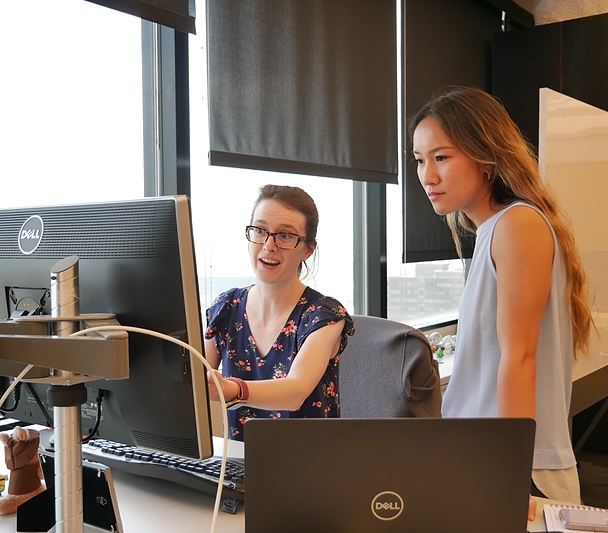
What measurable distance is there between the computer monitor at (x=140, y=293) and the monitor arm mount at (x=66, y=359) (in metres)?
0.06

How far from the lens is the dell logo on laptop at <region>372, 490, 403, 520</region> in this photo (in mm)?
863

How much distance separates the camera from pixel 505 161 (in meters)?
1.55

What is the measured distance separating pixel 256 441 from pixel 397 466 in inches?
7.0

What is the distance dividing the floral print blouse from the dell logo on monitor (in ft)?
2.44

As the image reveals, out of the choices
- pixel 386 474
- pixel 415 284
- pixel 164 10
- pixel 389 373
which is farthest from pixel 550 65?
pixel 386 474

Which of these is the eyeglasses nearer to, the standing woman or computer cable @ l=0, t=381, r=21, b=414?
the standing woman

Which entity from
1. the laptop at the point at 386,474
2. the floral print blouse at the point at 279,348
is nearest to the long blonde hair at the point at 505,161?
the floral print blouse at the point at 279,348

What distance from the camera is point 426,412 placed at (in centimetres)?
180

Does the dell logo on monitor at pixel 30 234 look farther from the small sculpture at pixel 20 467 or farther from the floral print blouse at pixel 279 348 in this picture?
the floral print blouse at pixel 279 348

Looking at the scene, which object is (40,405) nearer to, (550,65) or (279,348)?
(279,348)

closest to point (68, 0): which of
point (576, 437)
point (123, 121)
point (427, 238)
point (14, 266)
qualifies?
point (123, 121)

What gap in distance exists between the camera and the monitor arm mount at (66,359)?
2.61 ft

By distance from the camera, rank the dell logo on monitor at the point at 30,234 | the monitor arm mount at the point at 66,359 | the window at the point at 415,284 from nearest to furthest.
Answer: the monitor arm mount at the point at 66,359 → the dell logo on monitor at the point at 30,234 → the window at the point at 415,284

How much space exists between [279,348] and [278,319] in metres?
0.08
